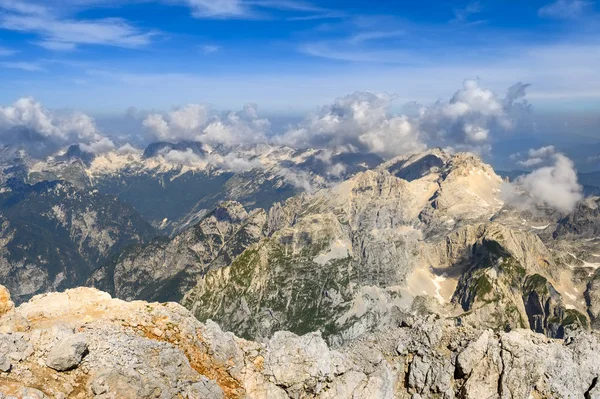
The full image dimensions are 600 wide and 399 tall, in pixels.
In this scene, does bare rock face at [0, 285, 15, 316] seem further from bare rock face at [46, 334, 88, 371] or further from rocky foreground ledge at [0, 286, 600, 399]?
bare rock face at [46, 334, 88, 371]

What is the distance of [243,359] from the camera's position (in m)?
43.7

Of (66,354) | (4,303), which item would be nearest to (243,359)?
(66,354)

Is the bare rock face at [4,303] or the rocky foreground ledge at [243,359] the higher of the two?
the bare rock face at [4,303]

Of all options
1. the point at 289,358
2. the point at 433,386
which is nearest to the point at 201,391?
the point at 289,358

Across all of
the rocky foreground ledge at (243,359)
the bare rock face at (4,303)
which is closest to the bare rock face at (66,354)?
the rocky foreground ledge at (243,359)

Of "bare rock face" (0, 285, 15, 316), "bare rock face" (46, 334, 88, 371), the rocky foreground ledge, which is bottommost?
the rocky foreground ledge

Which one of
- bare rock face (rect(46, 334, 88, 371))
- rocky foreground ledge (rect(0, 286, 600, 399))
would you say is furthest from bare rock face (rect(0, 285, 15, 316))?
bare rock face (rect(46, 334, 88, 371))

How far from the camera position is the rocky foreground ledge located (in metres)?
31.7

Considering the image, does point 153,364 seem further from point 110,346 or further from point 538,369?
point 538,369

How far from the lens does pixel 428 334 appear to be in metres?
51.9

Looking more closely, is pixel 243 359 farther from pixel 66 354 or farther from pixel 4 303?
pixel 4 303

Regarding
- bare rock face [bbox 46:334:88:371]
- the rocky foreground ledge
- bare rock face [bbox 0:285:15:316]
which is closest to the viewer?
bare rock face [bbox 46:334:88:371]

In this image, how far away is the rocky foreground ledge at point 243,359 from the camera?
104 feet

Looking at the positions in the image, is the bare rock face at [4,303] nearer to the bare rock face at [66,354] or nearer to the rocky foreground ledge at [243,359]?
the rocky foreground ledge at [243,359]
